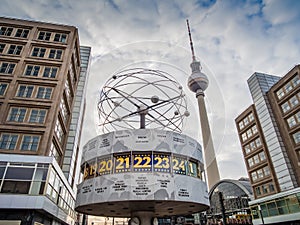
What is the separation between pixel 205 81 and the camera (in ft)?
391

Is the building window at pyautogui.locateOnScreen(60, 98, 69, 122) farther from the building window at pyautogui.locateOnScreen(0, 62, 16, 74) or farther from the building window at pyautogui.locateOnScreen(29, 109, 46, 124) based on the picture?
the building window at pyautogui.locateOnScreen(0, 62, 16, 74)

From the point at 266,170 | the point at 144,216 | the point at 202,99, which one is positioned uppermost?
the point at 202,99

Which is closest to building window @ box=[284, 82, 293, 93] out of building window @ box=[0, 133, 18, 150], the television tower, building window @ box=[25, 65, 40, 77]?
building window @ box=[25, 65, 40, 77]

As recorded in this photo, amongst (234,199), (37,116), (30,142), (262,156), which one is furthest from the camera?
(234,199)

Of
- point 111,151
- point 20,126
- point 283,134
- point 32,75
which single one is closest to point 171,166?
point 111,151

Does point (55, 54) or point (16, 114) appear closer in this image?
point (16, 114)

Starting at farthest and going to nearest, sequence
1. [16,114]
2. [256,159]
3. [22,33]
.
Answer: [256,159], [22,33], [16,114]

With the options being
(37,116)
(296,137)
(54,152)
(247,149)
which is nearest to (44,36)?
(37,116)

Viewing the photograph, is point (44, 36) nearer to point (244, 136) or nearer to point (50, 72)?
point (50, 72)

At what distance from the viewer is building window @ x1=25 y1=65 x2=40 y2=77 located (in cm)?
3797

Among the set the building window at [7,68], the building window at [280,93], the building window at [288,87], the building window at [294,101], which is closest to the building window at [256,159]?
the building window at [280,93]

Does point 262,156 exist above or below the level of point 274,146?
below

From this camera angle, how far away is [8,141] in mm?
30703

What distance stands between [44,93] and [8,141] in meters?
8.92
